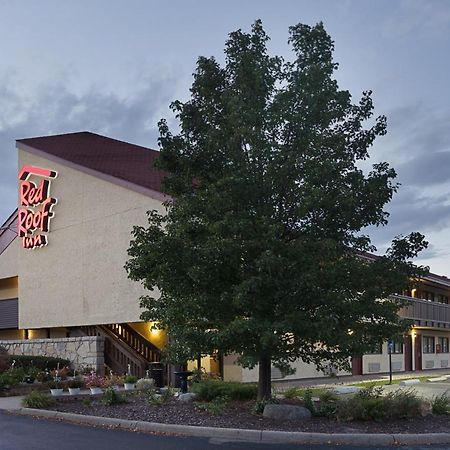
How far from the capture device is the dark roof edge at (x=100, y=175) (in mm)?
24828

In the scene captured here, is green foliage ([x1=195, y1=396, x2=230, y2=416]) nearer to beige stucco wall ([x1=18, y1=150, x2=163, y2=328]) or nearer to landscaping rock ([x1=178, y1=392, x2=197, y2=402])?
landscaping rock ([x1=178, y1=392, x2=197, y2=402])

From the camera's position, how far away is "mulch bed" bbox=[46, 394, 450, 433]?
12.2 metres

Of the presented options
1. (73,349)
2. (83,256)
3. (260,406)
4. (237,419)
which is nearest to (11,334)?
(83,256)

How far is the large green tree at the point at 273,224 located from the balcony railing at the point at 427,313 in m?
22.7

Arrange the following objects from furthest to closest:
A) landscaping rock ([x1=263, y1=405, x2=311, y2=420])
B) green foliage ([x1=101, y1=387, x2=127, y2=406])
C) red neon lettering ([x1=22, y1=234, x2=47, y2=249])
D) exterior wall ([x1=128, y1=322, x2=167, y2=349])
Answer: red neon lettering ([x1=22, y1=234, x2=47, y2=249]) → exterior wall ([x1=128, y1=322, x2=167, y2=349]) → green foliage ([x1=101, y1=387, x2=127, y2=406]) → landscaping rock ([x1=263, y1=405, x2=311, y2=420])

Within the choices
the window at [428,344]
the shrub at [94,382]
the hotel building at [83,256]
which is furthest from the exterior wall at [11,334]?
the window at [428,344]

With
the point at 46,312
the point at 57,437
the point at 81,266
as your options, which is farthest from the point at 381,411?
the point at 46,312

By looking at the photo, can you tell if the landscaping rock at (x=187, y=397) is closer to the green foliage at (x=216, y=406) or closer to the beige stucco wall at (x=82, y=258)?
the green foliage at (x=216, y=406)

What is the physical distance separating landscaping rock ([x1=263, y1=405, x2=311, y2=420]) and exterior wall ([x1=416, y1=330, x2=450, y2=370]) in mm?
30902

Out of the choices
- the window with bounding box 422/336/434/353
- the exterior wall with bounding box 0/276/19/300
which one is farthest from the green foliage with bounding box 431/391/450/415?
the window with bounding box 422/336/434/353

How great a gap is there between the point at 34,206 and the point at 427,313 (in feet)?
77.8

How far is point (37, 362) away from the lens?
2470 centimetres

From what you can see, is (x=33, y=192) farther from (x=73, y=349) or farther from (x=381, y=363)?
(x=381, y=363)

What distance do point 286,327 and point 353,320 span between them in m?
1.66
